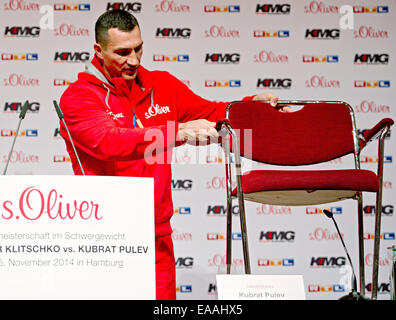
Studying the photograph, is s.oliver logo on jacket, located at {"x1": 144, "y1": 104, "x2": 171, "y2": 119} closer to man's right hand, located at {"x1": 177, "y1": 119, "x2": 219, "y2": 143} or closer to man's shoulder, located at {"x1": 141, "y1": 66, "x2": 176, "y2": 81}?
man's shoulder, located at {"x1": 141, "y1": 66, "x2": 176, "y2": 81}

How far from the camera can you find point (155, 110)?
104 inches

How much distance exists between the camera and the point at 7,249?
4.27 ft

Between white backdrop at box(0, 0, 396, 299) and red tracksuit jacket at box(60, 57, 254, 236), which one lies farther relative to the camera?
white backdrop at box(0, 0, 396, 299)

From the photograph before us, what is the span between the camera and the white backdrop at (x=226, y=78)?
3.98m

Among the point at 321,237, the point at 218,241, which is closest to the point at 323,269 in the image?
the point at 321,237

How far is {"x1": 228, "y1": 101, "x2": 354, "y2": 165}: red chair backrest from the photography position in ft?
8.20

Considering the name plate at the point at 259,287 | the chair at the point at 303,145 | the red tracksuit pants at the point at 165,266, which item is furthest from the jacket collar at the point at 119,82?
the name plate at the point at 259,287

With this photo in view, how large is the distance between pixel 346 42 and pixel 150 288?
327 cm

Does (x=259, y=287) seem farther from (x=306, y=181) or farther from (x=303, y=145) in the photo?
(x=303, y=145)

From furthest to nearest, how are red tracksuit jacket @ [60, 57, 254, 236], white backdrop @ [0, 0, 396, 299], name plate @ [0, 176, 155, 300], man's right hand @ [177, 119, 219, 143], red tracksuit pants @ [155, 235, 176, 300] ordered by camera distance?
1. white backdrop @ [0, 0, 396, 299]
2. red tracksuit pants @ [155, 235, 176, 300]
3. red tracksuit jacket @ [60, 57, 254, 236]
4. man's right hand @ [177, 119, 219, 143]
5. name plate @ [0, 176, 155, 300]

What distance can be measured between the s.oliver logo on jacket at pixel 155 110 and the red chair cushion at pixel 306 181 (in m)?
0.66

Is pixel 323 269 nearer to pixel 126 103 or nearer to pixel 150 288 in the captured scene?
pixel 126 103
